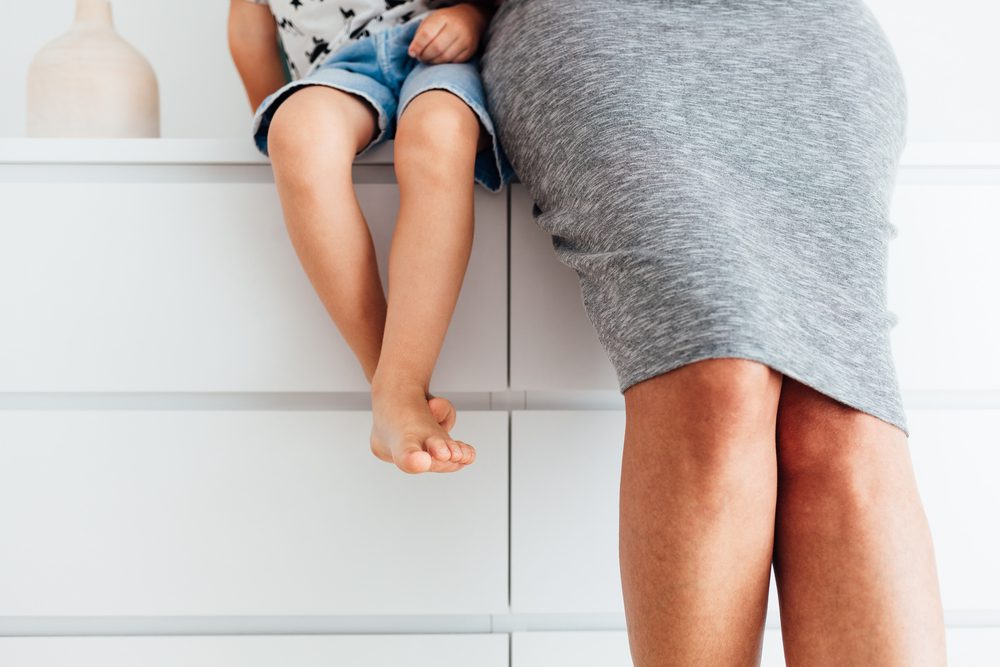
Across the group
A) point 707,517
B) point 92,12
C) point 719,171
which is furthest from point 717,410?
point 92,12

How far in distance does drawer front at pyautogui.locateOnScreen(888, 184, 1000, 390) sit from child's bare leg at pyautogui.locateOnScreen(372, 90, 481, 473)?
0.41 m

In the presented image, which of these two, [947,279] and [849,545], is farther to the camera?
[947,279]

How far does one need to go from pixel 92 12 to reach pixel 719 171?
0.77 m

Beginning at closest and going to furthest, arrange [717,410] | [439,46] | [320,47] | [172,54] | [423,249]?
[717,410], [423,249], [439,46], [320,47], [172,54]

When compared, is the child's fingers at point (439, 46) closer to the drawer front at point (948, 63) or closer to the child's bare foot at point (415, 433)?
the child's bare foot at point (415, 433)

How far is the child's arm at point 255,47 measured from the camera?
95 centimetres

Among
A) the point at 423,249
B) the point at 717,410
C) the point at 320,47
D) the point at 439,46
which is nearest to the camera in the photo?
the point at 717,410

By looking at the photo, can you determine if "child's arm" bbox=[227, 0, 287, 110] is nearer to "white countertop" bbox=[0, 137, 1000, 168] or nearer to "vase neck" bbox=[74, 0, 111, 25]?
"vase neck" bbox=[74, 0, 111, 25]

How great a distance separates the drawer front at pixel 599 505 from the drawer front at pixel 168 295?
88 mm

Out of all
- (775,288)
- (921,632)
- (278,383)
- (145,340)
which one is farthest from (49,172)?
(921,632)

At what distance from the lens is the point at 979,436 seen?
76 cm

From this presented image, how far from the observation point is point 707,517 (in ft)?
1.68

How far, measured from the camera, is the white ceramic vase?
0.89 metres

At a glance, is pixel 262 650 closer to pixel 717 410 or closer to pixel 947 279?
pixel 717 410
